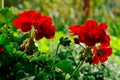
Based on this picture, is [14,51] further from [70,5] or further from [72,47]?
[70,5]

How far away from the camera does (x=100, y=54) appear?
2.44 metres

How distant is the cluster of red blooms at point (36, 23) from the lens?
2.40 metres

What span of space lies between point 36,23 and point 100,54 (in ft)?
1.24

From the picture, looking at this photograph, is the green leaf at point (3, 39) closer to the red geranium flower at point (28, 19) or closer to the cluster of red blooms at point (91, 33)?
the red geranium flower at point (28, 19)

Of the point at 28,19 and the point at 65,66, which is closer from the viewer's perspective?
the point at 28,19

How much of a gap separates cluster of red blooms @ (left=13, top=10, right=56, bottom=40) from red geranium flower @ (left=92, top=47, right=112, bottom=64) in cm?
26

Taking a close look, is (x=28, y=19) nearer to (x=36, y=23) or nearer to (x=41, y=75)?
(x=36, y=23)

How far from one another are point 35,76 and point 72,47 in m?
1.30

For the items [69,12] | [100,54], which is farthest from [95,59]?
[69,12]

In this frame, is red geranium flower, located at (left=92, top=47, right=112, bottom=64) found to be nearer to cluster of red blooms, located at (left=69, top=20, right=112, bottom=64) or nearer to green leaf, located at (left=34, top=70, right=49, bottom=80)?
cluster of red blooms, located at (left=69, top=20, right=112, bottom=64)

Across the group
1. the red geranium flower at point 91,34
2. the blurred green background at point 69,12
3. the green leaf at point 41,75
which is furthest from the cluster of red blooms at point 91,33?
the blurred green background at point 69,12

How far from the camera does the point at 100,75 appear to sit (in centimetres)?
321

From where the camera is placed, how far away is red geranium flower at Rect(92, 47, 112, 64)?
243 cm

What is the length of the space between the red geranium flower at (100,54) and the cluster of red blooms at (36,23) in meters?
0.26
